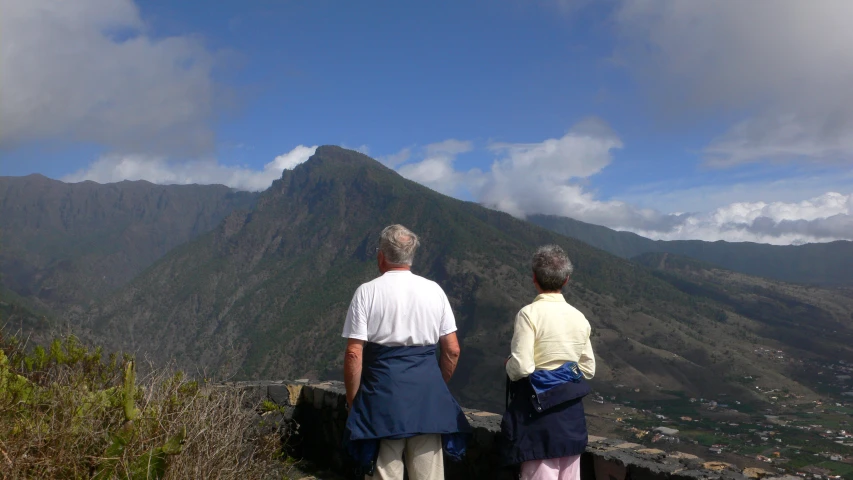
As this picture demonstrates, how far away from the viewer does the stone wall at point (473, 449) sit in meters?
3.30

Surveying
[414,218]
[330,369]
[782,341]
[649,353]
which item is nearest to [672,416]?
[649,353]

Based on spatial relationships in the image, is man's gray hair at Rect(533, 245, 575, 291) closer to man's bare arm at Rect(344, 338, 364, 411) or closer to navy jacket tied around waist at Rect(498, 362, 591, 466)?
navy jacket tied around waist at Rect(498, 362, 591, 466)

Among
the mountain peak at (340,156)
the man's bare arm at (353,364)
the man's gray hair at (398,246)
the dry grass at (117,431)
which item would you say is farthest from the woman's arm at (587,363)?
the mountain peak at (340,156)

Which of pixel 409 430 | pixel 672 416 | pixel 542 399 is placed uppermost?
pixel 542 399

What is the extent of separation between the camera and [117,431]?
328 cm

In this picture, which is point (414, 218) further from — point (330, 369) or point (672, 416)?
point (672, 416)

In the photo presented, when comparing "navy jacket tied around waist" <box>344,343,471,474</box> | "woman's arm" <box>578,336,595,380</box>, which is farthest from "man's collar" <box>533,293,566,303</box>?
"navy jacket tied around waist" <box>344,343,471,474</box>

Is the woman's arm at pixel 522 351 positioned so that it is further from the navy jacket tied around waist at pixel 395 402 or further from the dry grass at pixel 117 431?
the dry grass at pixel 117 431

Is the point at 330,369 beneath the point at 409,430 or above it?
beneath

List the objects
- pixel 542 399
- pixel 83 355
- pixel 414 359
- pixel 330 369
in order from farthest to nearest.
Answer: pixel 330 369 < pixel 83 355 < pixel 414 359 < pixel 542 399

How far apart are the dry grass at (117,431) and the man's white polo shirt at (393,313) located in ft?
3.89

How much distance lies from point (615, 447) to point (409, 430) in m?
1.54

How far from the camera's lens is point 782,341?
297 ft

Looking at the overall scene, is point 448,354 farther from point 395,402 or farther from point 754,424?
point 754,424
